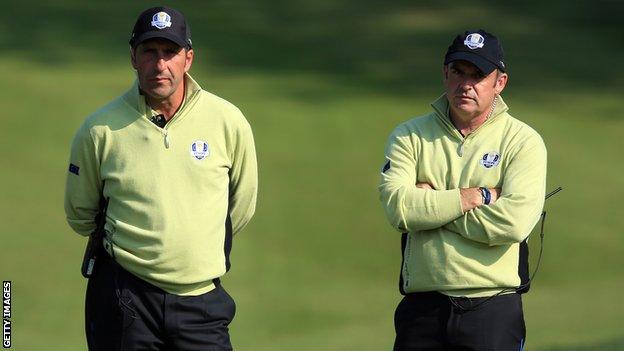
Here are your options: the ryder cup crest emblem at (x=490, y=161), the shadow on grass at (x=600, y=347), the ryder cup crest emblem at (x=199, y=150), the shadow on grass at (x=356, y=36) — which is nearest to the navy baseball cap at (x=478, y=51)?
the ryder cup crest emblem at (x=490, y=161)

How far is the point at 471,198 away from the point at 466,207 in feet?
0.18

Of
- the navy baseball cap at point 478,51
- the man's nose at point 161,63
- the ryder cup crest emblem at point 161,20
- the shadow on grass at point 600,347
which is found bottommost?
the shadow on grass at point 600,347

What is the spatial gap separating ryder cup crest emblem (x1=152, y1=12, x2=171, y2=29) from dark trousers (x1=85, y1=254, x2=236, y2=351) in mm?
893

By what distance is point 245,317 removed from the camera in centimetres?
916

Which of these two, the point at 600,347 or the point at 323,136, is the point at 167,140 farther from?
the point at 323,136

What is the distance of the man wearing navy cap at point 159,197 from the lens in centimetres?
528

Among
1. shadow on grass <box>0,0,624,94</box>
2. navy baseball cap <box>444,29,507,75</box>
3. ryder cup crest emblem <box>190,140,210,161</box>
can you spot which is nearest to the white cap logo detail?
navy baseball cap <box>444,29,507,75</box>

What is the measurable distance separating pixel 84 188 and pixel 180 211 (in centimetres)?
43

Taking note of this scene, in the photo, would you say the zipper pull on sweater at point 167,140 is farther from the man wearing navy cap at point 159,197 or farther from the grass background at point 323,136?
the grass background at point 323,136

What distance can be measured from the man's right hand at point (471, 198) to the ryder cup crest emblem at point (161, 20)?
1252mm

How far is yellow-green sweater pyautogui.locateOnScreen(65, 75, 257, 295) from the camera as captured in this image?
5277 mm

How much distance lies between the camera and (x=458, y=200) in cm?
532

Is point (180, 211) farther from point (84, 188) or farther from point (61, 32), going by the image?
point (61, 32)

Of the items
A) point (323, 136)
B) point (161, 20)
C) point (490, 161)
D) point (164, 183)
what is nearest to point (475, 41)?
point (490, 161)
